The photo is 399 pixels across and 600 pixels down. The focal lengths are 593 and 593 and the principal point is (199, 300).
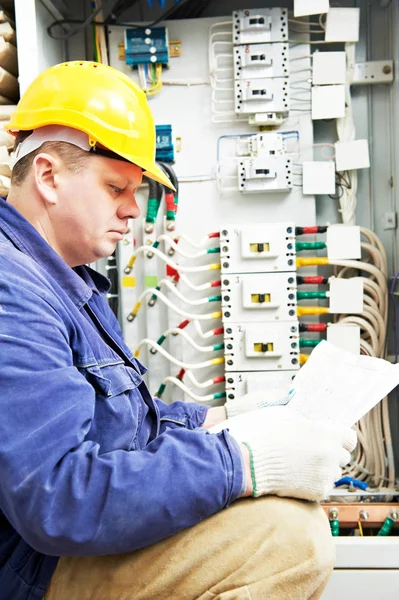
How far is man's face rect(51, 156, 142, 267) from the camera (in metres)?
1.12

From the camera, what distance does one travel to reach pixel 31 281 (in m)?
0.97

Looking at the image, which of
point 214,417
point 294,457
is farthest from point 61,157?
point 214,417

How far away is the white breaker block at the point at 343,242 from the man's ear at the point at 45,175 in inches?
56.6

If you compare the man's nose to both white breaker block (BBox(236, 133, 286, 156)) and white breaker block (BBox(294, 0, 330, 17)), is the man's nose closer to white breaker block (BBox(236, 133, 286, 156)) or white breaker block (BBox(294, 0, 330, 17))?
white breaker block (BBox(236, 133, 286, 156))

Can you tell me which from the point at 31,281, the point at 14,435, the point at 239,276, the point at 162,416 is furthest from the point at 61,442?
the point at 239,276

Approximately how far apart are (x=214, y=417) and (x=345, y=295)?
38.6 inches

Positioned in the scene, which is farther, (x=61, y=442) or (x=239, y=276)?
(x=239, y=276)

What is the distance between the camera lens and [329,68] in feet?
7.85

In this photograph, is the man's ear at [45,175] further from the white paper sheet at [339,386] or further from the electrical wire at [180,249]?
the electrical wire at [180,249]

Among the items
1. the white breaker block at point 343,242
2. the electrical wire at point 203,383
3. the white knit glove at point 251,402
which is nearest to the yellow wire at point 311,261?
the white breaker block at point 343,242

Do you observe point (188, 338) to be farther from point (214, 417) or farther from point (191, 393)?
point (214, 417)

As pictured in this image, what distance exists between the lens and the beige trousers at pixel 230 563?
925 millimetres

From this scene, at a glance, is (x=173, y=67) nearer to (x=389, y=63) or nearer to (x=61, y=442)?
(x=389, y=63)

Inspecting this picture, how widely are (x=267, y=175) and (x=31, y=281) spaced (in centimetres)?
159
